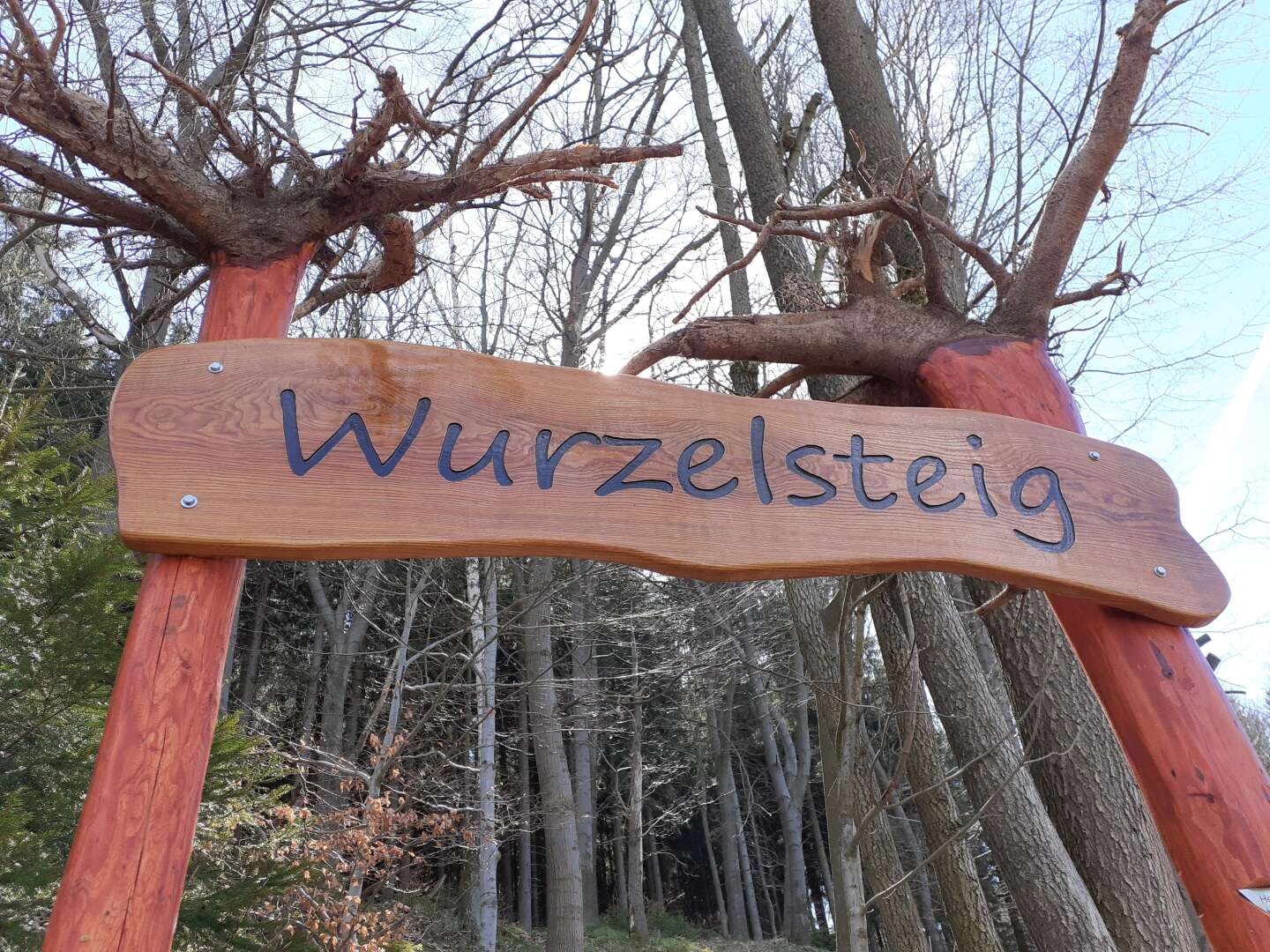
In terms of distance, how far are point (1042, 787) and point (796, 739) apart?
15666 mm

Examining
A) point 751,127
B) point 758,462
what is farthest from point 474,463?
point 751,127

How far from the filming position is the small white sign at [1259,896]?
1.82 m

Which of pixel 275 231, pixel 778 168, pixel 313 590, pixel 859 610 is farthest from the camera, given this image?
pixel 313 590

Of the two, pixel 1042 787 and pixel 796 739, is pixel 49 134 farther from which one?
pixel 796 739

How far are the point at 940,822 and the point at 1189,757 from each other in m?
3.56

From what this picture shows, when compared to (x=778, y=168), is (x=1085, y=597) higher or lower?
lower

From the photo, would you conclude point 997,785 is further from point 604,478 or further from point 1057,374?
point 604,478

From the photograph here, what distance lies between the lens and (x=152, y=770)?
1597 millimetres

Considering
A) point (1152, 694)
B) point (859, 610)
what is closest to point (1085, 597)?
point (1152, 694)

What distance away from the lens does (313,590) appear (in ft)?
39.0

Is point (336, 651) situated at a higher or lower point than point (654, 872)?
higher

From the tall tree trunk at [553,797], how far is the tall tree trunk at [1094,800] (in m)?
5.26

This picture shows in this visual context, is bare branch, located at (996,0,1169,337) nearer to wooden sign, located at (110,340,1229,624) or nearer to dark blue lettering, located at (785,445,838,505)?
wooden sign, located at (110,340,1229,624)

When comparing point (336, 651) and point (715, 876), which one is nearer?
point (336, 651)
